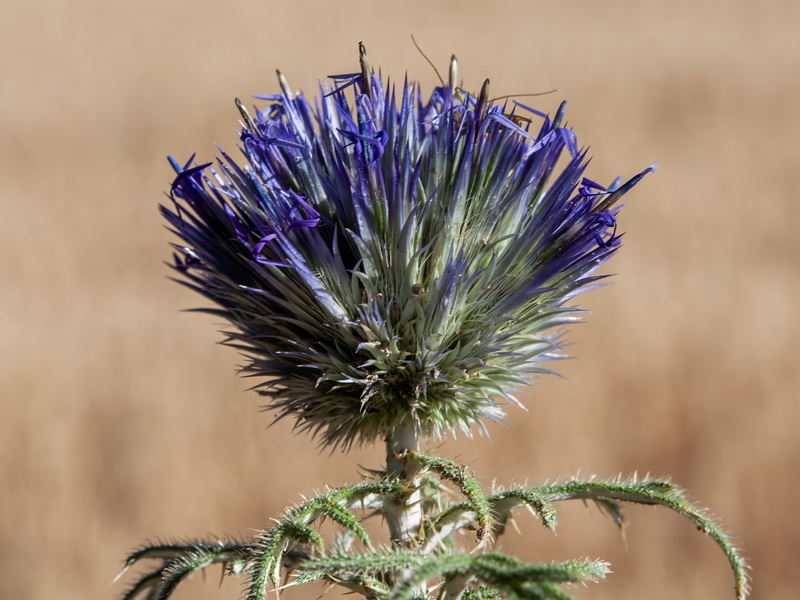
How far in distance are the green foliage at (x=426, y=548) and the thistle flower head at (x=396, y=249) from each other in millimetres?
196

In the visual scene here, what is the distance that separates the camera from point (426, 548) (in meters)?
1.80

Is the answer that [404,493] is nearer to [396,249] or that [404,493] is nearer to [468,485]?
[468,485]

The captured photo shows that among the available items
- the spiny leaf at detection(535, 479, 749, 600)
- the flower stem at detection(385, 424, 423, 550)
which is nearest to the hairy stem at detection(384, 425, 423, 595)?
the flower stem at detection(385, 424, 423, 550)

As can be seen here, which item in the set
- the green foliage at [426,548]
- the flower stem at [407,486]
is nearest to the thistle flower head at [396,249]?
the flower stem at [407,486]

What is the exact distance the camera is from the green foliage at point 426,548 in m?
1.36

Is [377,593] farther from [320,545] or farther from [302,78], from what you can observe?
[302,78]

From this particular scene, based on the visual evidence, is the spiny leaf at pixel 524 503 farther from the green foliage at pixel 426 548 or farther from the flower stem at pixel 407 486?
the flower stem at pixel 407 486

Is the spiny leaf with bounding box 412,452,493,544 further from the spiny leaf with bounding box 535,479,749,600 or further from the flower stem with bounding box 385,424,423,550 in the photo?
the spiny leaf with bounding box 535,479,749,600

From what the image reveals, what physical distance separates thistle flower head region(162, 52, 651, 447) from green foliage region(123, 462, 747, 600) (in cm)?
20

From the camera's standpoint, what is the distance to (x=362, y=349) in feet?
6.00

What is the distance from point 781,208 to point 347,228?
803cm

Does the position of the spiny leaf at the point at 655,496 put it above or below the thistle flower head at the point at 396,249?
below

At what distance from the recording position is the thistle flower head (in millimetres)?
1806

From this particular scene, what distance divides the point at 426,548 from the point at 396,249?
24.6 inches
